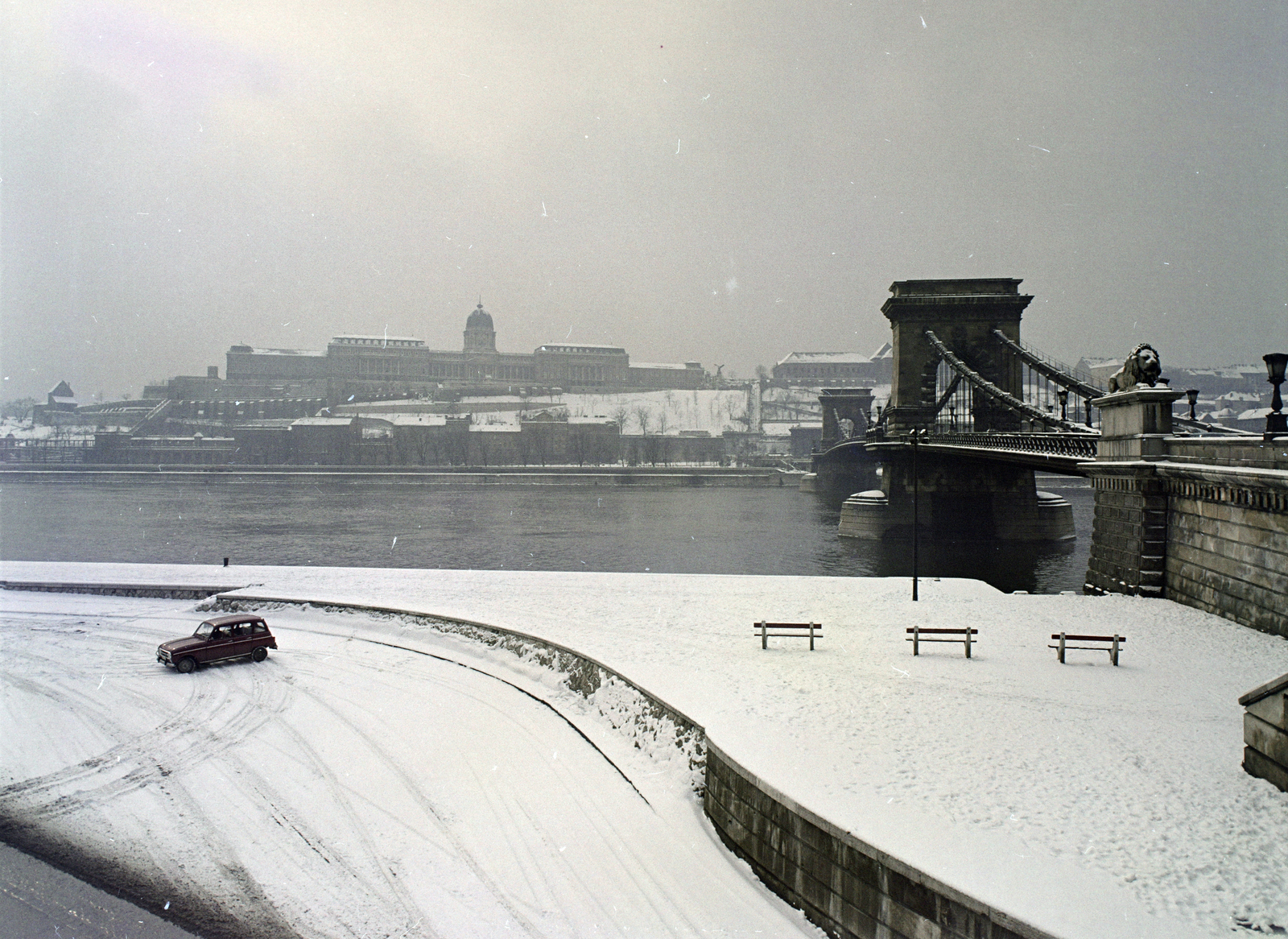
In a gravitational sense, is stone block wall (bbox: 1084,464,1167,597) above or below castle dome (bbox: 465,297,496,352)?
below

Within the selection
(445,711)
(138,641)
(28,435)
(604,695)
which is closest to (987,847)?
(604,695)

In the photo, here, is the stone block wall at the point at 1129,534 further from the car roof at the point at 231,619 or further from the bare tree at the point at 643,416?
the bare tree at the point at 643,416

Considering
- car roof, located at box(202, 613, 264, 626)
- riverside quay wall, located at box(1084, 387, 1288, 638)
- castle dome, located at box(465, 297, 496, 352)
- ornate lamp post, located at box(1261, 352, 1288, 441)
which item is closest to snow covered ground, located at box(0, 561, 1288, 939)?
riverside quay wall, located at box(1084, 387, 1288, 638)

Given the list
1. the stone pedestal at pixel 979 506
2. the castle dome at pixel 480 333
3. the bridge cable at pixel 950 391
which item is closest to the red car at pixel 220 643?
the stone pedestal at pixel 979 506

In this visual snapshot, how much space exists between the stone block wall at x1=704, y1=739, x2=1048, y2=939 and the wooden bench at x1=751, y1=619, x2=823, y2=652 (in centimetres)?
377

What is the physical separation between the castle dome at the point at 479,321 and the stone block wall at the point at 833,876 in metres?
135

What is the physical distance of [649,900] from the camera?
6.36 meters

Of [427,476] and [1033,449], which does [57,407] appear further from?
[1033,449]

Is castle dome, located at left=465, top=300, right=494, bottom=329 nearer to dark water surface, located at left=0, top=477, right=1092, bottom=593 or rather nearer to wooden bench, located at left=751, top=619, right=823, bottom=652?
dark water surface, located at left=0, top=477, right=1092, bottom=593

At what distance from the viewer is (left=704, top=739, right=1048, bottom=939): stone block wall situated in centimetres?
461

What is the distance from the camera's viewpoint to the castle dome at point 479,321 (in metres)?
136

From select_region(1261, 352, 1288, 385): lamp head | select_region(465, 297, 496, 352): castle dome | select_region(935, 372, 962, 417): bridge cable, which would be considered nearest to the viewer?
select_region(1261, 352, 1288, 385): lamp head

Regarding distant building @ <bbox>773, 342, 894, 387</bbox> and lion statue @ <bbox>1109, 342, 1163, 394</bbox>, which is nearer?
lion statue @ <bbox>1109, 342, 1163, 394</bbox>

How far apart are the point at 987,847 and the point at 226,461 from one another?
91523mm
